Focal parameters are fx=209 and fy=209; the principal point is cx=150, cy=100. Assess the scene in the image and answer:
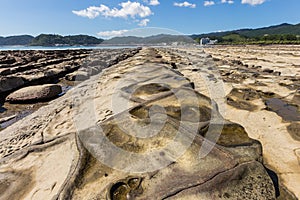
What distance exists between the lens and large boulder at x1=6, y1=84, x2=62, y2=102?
853 centimetres

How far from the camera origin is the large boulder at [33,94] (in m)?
8.53

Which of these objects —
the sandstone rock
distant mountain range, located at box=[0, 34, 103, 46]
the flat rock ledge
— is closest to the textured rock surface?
the flat rock ledge

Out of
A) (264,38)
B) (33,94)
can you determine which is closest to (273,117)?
(33,94)

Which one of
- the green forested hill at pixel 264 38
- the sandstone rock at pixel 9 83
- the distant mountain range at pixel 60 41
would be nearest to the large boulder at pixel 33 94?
the sandstone rock at pixel 9 83

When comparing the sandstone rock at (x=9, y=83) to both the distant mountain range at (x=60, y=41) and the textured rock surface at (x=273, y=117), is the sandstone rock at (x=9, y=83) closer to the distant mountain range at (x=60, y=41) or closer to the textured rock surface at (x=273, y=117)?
the textured rock surface at (x=273, y=117)

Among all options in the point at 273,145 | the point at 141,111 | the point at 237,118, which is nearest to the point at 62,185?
the point at 141,111

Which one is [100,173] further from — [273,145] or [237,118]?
[237,118]

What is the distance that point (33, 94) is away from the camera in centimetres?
876

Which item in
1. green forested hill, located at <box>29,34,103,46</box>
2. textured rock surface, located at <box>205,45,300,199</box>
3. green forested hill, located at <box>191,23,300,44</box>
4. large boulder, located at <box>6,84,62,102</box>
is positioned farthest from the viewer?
green forested hill, located at <box>29,34,103,46</box>

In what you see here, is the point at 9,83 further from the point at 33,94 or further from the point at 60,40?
the point at 60,40

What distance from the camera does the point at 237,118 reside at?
18.4 feet

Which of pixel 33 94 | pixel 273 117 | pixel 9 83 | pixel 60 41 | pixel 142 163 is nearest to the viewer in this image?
pixel 142 163

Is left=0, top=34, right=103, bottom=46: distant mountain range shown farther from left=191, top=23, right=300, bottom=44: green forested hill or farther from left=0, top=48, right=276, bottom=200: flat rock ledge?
left=0, top=48, right=276, bottom=200: flat rock ledge

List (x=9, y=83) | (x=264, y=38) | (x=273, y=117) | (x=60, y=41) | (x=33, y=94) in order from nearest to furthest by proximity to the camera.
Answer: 1. (x=273, y=117)
2. (x=33, y=94)
3. (x=9, y=83)
4. (x=264, y=38)
5. (x=60, y=41)
